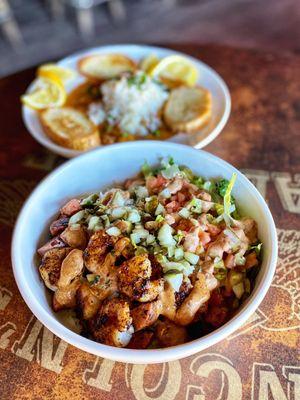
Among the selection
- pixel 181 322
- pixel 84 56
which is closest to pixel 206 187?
pixel 181 322

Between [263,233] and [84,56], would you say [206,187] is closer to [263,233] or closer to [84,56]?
[263,233]

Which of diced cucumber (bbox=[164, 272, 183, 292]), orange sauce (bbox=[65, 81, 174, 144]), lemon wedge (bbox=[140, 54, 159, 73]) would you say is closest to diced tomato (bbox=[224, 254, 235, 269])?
diced cucumber (bbox=[164, 272, 183, 292])

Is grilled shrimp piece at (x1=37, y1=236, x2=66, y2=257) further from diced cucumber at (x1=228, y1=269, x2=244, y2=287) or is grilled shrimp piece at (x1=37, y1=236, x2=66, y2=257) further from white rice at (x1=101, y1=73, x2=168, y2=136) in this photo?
white rice at (x1=101, y1=73, x2=168, y2=136)

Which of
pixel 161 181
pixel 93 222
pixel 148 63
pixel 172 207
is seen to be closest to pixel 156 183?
pixel 161 181

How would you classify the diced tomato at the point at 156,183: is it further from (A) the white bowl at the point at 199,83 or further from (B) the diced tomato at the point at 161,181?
(A) the white bowl at the point at 199,83

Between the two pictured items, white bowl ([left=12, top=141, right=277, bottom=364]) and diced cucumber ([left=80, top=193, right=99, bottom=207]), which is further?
diced cucumber ([left=80, top=193, right=99, bottom=207])

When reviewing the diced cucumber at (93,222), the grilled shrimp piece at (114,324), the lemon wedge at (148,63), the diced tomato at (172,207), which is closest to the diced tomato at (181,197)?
the diced tomato at (172,207)

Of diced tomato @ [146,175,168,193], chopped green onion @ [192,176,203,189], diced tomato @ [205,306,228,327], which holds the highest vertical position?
diced tomato @ [146,175,168,193]

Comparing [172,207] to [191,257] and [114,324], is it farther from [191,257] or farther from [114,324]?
[114,324]
